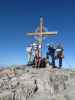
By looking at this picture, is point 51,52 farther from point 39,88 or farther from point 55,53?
point 39,88

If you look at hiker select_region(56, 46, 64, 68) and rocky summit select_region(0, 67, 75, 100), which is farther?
hiker select_region(56, 46, 64, 68)

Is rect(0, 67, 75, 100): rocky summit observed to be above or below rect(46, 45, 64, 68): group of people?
below

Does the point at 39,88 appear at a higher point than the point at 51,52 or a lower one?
lower

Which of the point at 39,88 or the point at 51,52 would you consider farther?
the point at 51,52

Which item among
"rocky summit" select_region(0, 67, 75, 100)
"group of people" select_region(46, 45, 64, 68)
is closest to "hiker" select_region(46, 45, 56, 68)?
"group of people" select_region(46, 45, 64, 68)

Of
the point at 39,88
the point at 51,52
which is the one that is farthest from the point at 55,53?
the point at 39,88

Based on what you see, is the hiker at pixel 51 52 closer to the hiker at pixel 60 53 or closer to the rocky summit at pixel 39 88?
the hiker at pixel 60 53

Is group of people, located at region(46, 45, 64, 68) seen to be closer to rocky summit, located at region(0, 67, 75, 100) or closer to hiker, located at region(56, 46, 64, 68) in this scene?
hiker, located at region(56, 46, 64, 68)

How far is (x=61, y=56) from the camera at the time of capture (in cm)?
6906

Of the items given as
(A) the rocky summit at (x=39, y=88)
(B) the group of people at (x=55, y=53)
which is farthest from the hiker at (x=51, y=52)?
(A) the rocky summit at (x=39, y=88)

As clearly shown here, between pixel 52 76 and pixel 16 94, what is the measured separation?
14.3 m

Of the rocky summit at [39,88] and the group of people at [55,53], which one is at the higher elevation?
the group of people at [55,53]

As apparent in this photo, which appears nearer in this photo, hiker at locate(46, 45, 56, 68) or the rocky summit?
the rocky summit

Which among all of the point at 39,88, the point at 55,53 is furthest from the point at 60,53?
the point at 39,88
